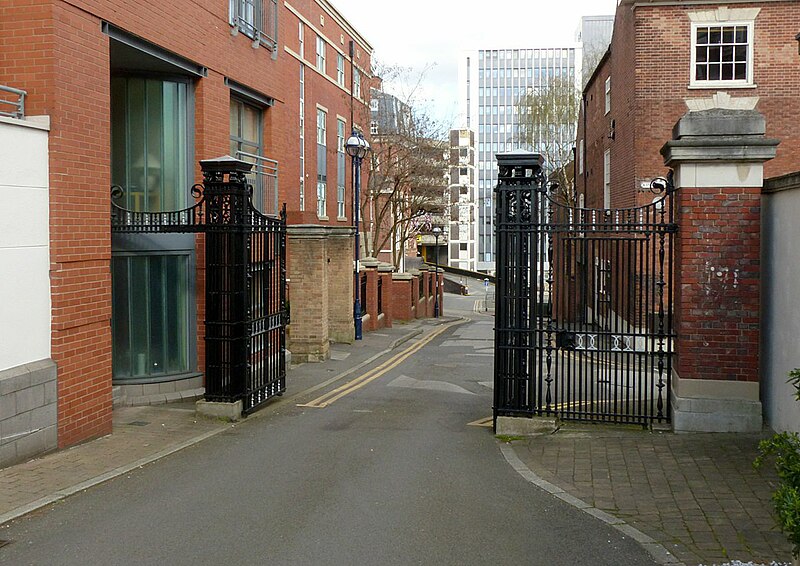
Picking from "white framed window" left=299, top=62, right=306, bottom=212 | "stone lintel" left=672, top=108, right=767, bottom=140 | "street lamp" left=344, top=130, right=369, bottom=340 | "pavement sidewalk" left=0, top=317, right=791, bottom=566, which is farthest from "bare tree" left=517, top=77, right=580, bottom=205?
"pavement sidewalk" left=0, top=317, right=791, bottom=566

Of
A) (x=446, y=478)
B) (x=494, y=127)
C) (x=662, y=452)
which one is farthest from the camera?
(x=494, y=127)

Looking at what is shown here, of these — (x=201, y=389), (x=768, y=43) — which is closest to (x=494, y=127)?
(x=768, y=43)

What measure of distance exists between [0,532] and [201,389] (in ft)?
21.8

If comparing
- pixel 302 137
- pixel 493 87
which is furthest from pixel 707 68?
pixel 493 87

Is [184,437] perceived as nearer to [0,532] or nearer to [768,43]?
[0,532]

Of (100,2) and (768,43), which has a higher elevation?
(768,43)

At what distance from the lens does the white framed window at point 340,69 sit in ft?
143

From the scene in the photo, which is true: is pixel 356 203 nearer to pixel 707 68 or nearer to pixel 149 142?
pixel 707 68

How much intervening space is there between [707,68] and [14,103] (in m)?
17.7

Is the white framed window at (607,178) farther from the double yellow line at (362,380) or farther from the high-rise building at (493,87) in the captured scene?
the high-rise building at (493,87)

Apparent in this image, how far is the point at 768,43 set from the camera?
20.8 m

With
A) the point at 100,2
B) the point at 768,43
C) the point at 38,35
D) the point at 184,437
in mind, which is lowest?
the point at 184,437

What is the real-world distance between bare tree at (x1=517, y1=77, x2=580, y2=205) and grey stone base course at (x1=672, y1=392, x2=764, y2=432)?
32.4m

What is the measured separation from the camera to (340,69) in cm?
4381
